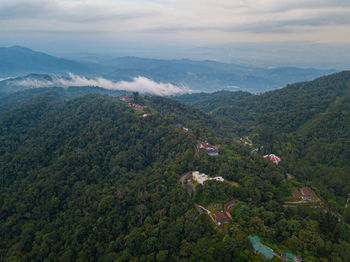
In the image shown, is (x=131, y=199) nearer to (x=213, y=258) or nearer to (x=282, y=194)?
(x=213, y=258)

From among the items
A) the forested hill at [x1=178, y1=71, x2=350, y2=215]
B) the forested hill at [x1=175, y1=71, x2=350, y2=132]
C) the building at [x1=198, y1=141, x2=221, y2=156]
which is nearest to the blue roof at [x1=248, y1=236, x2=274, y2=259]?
the building at [x1=198, y1=141, x2=221, y2=156]

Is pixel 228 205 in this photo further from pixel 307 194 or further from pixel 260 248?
pixel 307 194

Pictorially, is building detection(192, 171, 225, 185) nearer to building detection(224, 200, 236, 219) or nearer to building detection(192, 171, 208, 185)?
building detection(192, 171, 208, 185)

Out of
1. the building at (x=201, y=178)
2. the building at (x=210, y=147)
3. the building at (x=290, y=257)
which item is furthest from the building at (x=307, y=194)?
the building at (x=290, y=257)

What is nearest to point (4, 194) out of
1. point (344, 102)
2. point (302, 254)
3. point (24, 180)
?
point (24, 180)

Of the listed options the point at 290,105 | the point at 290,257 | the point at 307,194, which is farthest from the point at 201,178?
the point at 290,105

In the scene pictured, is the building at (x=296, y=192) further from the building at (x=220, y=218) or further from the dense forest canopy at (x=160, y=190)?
the building at (x=220, y=218)
